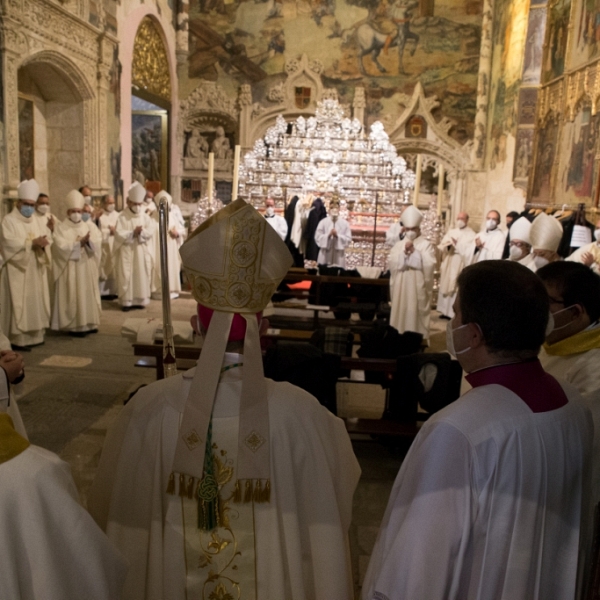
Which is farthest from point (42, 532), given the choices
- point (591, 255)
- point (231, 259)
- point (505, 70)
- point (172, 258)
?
point (505, 70)

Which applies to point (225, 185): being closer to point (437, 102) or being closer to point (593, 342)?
point (437, 102)

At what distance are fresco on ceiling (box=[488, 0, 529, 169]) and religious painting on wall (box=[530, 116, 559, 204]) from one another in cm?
393

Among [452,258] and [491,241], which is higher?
[491,241]

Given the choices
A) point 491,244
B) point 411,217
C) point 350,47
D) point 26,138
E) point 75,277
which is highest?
point 350,47

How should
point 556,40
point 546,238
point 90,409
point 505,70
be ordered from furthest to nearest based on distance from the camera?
1. point 505,70
2. point 556,40
3. point 546,238
4. point 90,409

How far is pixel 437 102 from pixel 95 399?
53.5 ft

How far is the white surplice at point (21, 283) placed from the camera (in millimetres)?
7512

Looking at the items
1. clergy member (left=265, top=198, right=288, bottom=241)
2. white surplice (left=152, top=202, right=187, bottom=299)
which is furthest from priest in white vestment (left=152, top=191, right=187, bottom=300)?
clergy member (left=265, top=198, right=288, bottom=241)

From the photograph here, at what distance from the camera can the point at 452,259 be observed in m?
10.9

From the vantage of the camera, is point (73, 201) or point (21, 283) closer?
point (21, 283)

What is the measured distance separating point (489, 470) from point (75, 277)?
7991 millimetres

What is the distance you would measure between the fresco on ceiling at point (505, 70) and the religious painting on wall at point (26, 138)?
411 inches

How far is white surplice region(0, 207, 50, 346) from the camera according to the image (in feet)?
24.6

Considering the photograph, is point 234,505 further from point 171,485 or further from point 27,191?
point 27,191
